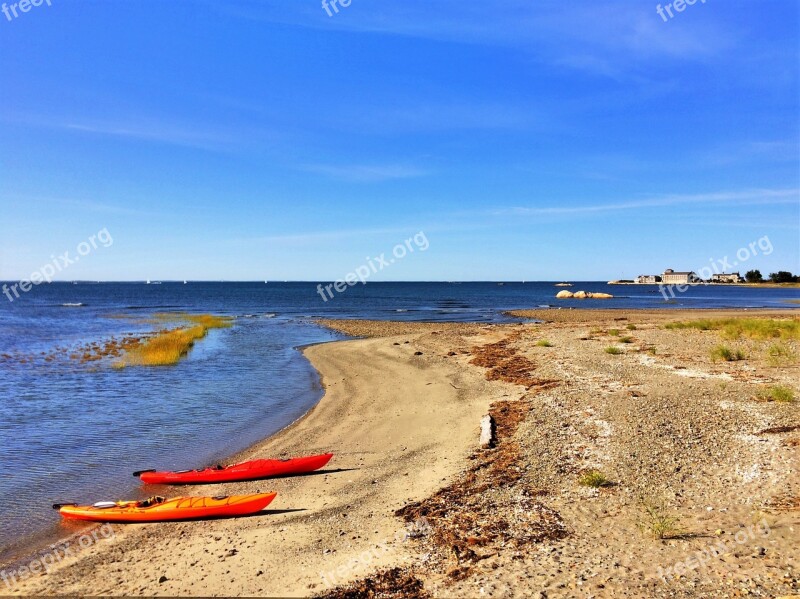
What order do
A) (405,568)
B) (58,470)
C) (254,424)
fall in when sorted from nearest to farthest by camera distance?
(405,568) → (58,470) → (254,424)

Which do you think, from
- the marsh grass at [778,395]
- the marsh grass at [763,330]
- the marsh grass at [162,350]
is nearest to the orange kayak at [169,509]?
the marsh grass at [778,395]

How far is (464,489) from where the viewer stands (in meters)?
11.4

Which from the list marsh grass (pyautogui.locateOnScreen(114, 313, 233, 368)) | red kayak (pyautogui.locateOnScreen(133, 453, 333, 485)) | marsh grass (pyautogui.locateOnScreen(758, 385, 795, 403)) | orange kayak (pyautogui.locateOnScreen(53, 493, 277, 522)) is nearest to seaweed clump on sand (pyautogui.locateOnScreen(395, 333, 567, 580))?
orange kayak (pyautogui.locateOnScreen(53, 493, 277, 522))

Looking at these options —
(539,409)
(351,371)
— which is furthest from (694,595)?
(351,371)

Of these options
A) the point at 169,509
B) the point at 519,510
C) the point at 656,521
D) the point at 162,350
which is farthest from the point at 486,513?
the point at 162,350

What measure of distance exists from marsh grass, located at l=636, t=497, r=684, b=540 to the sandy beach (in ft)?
0.12

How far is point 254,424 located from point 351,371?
11.2 metres

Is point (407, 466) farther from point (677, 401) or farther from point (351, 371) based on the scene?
point (351, 371)

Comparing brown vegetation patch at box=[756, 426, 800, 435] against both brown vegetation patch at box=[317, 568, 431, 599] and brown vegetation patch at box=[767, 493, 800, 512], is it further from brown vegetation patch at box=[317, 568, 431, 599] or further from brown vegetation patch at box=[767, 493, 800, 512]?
brown vegetation patch at box=[317, 568, 431, 599]

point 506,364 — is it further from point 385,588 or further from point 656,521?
point 385,588

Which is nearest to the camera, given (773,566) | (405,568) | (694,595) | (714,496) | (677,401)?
(694,595)

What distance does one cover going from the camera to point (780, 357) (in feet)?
78.6

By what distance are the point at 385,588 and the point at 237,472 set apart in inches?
279

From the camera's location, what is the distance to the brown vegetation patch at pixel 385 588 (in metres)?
7.48
